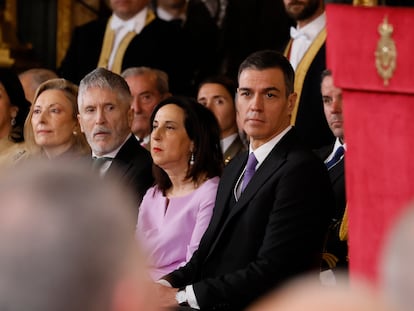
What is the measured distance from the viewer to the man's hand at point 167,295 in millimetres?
3984

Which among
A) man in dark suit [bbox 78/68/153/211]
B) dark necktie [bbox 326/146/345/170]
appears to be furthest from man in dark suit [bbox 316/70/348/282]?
man in dark suit [bbox 78/68/153/211]

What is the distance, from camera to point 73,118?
17.5 feet

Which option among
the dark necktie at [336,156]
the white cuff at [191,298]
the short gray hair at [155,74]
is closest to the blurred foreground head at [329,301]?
the white cuff at [191,298]

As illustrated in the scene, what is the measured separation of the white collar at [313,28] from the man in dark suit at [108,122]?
1.04 metres

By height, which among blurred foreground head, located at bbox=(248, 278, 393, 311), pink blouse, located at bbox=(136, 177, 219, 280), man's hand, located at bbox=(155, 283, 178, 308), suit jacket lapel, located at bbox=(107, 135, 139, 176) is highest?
blurred foreground head, located at bbox=(248, 278, 393, 311)

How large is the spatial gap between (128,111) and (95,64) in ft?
5.50

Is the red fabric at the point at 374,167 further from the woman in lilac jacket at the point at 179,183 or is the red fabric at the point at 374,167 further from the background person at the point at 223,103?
the background person at the point at 223,103

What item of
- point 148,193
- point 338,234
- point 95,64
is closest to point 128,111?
point 148,193

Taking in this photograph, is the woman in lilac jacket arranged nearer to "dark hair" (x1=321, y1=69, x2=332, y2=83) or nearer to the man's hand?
the man's hand

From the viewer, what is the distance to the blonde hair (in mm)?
5355

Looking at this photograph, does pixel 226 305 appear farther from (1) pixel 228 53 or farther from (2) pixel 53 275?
(1) pixel 228 53

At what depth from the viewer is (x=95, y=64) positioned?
6.72 m

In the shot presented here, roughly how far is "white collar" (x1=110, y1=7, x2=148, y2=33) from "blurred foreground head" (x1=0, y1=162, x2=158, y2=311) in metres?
5.09

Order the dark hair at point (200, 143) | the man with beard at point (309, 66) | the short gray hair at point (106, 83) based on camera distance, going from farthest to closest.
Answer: the man with beard at point (309, 66)
the short gray hair at point (106, 83)
the dark hair at point (200, 143)
